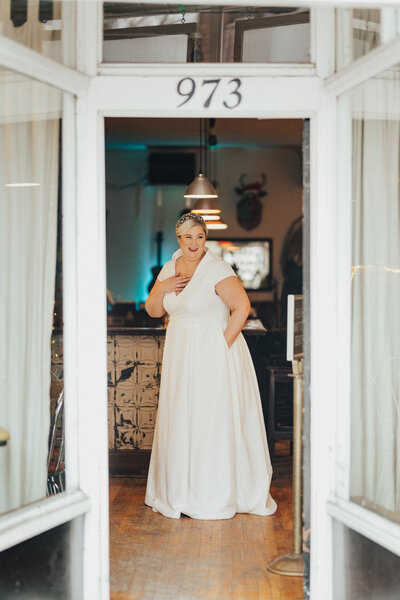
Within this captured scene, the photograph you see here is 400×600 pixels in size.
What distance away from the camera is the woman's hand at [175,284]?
4789mm

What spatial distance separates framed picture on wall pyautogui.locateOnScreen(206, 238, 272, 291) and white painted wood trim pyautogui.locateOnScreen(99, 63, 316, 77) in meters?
8.47

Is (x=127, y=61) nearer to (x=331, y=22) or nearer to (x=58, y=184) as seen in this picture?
(x=58, y=184)

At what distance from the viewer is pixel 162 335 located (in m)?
5.61

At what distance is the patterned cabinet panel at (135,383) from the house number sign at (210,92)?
9.43ft

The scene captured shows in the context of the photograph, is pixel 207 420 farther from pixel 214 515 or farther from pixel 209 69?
pixel 209 69

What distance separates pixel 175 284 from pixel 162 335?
2.97 ft

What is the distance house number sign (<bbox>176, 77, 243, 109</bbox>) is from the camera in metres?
3.02

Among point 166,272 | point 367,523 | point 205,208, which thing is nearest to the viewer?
point 367,523

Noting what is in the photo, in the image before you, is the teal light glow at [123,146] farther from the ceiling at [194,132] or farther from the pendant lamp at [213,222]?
the pendant lamp at [213,222]

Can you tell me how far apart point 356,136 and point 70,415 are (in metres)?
1.68

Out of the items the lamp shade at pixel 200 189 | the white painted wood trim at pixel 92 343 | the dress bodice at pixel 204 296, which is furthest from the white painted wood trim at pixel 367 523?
the lamp shade at pixel 200 189

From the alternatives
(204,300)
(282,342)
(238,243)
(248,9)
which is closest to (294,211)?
(238,243)

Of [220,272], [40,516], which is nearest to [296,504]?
[40,516]

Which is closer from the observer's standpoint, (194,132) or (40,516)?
(40,516)
